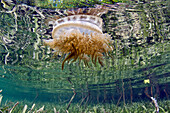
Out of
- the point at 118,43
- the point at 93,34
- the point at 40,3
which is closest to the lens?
the point at 93,34

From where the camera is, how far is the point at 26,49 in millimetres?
9914

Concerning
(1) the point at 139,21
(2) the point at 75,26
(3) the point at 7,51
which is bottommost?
(3) the point at 7,51

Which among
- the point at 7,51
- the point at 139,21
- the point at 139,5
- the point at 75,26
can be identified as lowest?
the point at 7,51

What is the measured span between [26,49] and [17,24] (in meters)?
3.61

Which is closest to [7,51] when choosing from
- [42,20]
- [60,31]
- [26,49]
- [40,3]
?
[26,49]

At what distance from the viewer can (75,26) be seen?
14.0 ft

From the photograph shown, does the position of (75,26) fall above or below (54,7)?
below

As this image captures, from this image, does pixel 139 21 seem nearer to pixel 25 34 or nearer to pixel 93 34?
pixel 93 34

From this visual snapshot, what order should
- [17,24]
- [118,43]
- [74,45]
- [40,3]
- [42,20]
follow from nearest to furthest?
[74,45], [40,3], [42,20], [17,24], [118,43]

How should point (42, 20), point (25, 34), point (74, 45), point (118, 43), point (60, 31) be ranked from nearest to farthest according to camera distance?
point (74, 45) → point (60, 31) → point (42, 20) → point (25, 34) → point (118, 43)

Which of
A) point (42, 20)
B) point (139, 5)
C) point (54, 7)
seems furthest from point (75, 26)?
point (139, 5)

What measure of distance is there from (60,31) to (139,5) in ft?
11.4

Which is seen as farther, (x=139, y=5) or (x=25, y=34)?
(x=25, y=34)

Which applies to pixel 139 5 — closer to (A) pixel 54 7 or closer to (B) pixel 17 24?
(A) pixel 54 7
